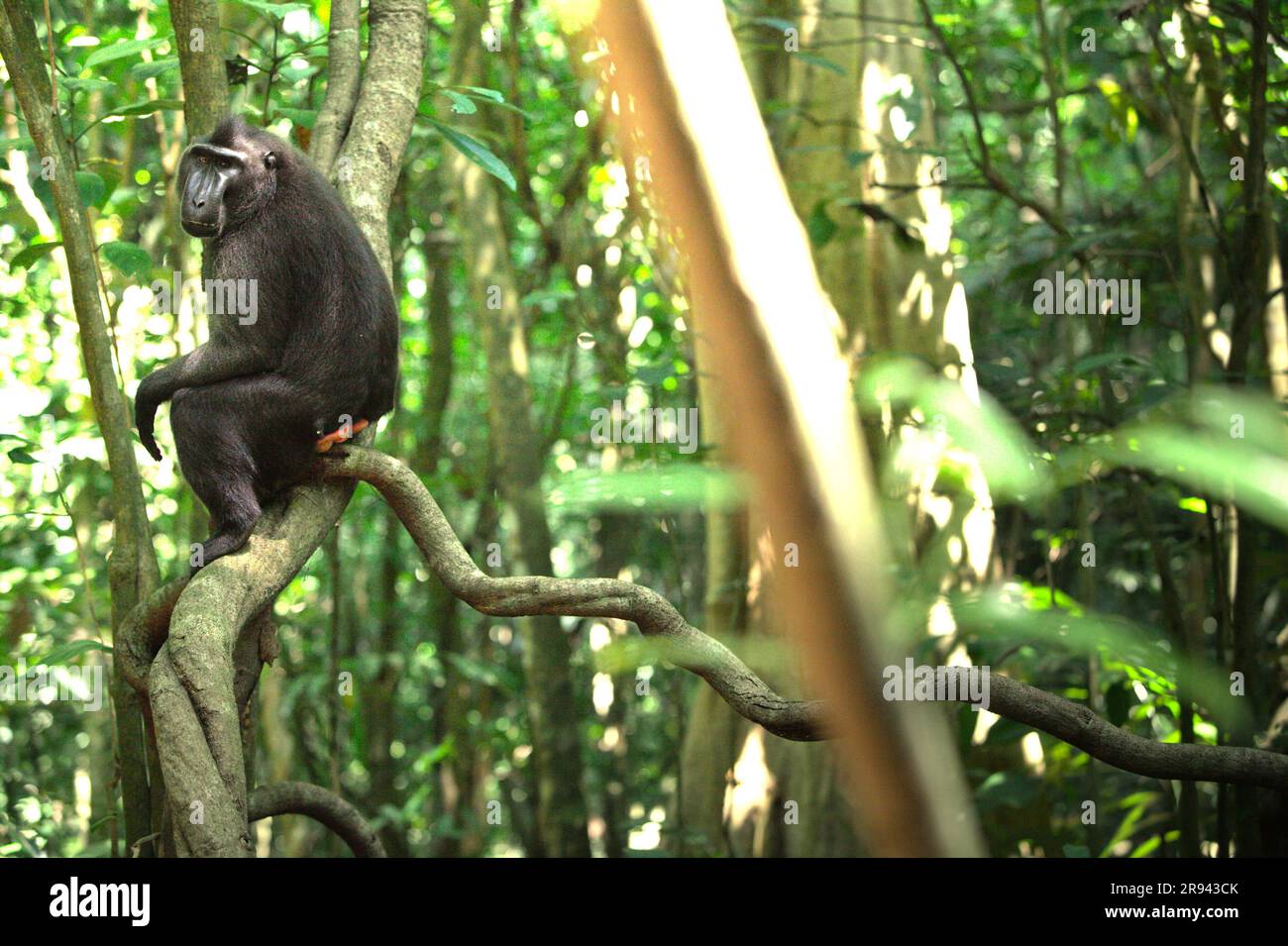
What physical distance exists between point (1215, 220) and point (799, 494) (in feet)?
14.8

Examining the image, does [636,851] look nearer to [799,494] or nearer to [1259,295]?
[1259,295]

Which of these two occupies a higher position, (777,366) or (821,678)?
(777,366)

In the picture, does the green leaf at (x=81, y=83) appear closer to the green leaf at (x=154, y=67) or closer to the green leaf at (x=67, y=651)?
the green leaf at (x=154, y=67)

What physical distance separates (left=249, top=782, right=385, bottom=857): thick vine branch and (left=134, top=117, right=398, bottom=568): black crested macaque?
761 millimetres

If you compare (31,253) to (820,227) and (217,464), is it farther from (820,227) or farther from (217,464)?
(820,227)

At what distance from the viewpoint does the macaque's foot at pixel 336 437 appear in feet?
9.87

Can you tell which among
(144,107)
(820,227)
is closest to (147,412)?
(144,107)

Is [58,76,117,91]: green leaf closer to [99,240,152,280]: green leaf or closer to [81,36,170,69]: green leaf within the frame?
[81,36,170,69]: green leaf

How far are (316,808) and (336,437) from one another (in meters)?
1.13

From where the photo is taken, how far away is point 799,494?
394 millimetres

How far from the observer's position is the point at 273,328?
328 cm

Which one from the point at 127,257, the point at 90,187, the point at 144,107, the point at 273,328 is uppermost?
the point at 144,107
